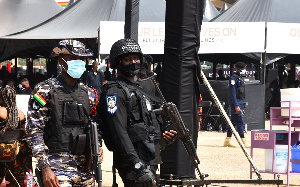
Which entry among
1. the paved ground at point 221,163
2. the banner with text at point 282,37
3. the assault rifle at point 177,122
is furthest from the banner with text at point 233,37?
→ the assault rifle at point 177,122

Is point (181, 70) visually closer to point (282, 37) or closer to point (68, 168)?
point (68, 168)

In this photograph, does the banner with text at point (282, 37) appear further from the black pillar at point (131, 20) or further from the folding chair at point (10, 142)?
the folding chair at point (10, 142)

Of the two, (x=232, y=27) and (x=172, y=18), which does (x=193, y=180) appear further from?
(x=232, y=27)

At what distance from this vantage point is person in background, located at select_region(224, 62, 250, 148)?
17188 millimetres

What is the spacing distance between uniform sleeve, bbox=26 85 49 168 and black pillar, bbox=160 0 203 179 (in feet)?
11.8

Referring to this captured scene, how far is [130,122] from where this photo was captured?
17.9 ft

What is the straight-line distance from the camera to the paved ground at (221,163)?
477 inches

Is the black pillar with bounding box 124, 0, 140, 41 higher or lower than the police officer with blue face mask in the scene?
higher

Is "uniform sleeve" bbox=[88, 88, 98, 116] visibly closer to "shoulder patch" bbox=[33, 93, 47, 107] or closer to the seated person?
"shoulder patch" bbox=[33, 93, 47, 107]

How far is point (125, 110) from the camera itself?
17.8ft

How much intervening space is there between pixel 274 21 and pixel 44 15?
32.7 ft

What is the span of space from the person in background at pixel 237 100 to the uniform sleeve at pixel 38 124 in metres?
11.8

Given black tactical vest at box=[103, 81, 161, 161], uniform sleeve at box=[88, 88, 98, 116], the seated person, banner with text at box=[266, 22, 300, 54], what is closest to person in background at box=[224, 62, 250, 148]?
banner with text at box=[266, 22, 300, 54]

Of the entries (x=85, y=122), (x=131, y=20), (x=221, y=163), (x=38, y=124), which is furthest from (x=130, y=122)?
(x=221, y=163)
